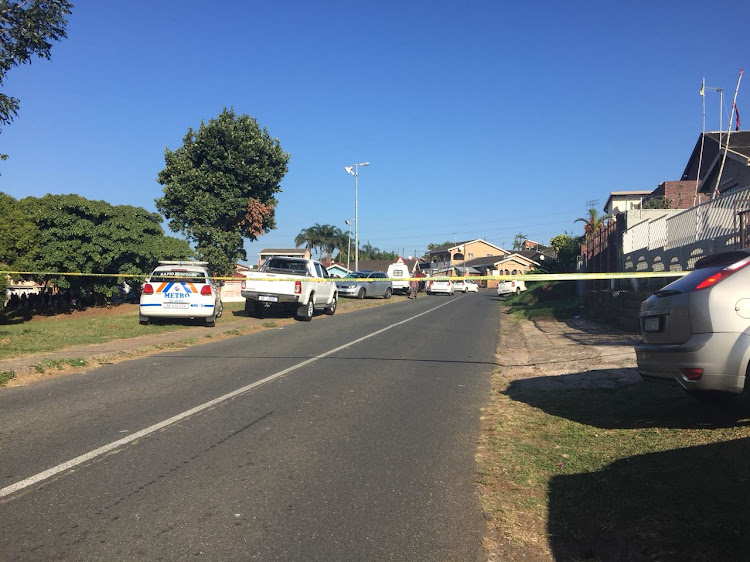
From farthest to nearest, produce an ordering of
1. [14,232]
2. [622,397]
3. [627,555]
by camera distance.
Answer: [14,232]
[622,397]
[627,555]

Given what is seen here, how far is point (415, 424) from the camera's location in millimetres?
6367

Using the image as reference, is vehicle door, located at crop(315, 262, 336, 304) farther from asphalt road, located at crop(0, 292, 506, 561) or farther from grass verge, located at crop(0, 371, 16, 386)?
grass verge, located at crop(0, 371, 16, 386)

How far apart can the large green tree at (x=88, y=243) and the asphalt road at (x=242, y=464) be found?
1436cm

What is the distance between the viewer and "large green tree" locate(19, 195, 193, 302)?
21578 millimetres

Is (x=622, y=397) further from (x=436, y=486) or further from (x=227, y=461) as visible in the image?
(x=227, y=461)

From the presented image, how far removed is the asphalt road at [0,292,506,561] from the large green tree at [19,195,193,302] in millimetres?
14362

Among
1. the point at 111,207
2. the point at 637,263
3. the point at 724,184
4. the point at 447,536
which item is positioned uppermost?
the point at 724,184

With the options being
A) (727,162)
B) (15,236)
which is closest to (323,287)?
(15,236)


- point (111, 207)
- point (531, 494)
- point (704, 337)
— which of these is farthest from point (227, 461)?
point (111, 207)

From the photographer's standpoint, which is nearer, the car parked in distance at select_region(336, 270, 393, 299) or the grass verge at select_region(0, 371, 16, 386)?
the grass verge at select_region(0, 371, 16, 386)

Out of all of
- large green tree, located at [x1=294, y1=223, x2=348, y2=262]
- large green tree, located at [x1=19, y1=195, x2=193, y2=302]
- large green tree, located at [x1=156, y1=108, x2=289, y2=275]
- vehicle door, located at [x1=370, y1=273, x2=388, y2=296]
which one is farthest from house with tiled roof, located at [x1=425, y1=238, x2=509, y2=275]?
large green tree, located at [x1=19, y1=195, x2=193, y2=302]

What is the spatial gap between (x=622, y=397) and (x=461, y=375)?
9.53 ft

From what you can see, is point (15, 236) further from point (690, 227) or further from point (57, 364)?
point (690, 227)

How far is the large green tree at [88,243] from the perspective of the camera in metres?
21.6
